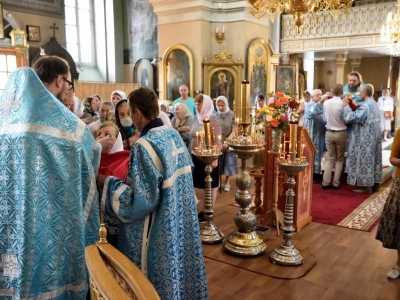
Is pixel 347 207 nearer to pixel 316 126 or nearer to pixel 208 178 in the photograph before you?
pixel 316 126

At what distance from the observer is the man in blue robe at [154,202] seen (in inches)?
73.7

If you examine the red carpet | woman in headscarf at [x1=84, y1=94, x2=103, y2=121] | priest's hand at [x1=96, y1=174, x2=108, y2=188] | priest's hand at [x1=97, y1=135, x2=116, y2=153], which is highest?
woman in headscarf at [x1=84, y1=94, x2=103, y2=121]

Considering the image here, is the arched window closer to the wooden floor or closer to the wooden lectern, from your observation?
the wooden lectern

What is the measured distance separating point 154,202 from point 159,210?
0.09m

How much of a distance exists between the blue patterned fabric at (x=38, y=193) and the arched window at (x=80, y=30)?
11.5 metres

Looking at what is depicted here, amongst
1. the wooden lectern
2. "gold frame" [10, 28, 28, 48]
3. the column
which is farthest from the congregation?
the column

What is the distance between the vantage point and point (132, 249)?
1.97 meters

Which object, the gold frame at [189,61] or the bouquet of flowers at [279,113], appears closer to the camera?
the bouquet of flowers at [279,113]

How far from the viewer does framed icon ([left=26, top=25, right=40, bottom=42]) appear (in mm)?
10109

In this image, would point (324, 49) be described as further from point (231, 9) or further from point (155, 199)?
point (155, 199)

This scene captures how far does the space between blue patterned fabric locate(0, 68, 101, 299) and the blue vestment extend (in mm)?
5460

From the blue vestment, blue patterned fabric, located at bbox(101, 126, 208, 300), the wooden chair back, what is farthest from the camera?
the blue vestment

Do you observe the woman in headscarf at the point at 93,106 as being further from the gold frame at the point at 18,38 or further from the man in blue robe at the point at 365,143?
the gold frame at the point at 18,38

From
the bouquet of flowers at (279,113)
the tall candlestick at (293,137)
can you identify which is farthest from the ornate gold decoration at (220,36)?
the tall candlestick at (293,137)
